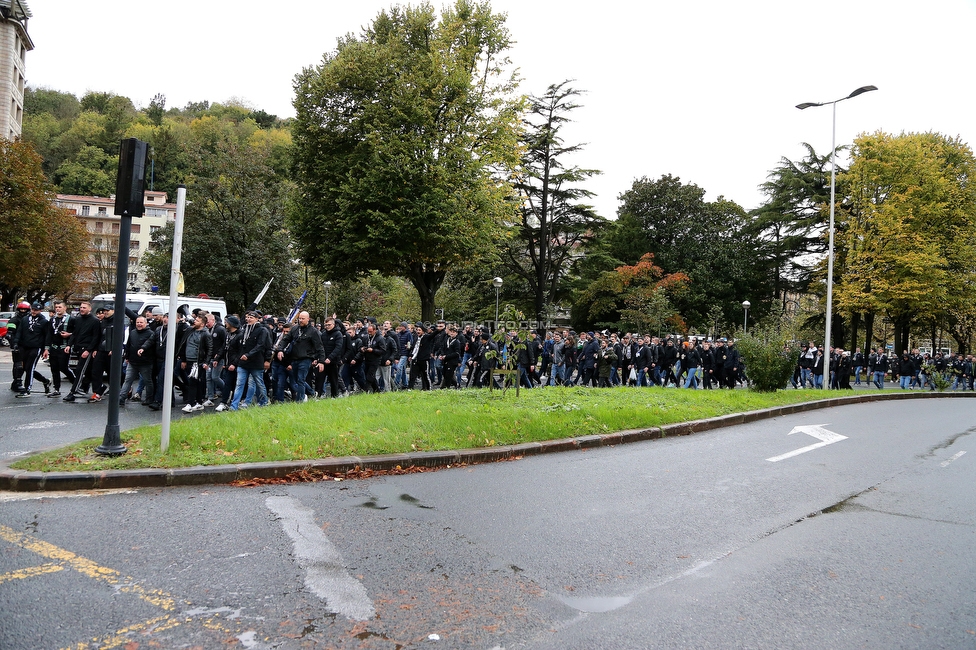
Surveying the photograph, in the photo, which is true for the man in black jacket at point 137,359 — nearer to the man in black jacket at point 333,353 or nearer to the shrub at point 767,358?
the man in black jacket at point 333,353

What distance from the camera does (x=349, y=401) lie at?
11.0m

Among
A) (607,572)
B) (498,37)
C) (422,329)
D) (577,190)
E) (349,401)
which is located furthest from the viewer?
(577,190)

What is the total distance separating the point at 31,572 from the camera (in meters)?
4.12

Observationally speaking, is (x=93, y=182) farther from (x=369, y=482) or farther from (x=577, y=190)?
(x=369, y=482)

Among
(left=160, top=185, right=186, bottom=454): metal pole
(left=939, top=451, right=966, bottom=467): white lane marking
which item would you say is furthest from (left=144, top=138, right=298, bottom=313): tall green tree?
(left=939, top=451, right=966, bottom=467): white lane marking

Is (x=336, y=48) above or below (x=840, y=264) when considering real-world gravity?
above

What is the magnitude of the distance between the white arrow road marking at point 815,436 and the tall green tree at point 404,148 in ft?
51.7

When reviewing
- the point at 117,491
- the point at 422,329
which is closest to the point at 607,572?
the point at 117,491

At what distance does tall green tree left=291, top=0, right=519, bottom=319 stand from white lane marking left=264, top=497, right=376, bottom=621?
19869 millimetres

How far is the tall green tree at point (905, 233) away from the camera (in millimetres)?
33062

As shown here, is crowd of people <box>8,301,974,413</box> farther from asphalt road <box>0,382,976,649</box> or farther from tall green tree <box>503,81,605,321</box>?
tall green tree <box>503,81,605,321</box>

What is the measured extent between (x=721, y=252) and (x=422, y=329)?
122 ft

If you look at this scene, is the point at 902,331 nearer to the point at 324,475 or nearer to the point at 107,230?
the point at 324,475

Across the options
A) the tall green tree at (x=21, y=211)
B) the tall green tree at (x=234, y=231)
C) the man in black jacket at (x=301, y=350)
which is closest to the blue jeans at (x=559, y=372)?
the man in black jacket at (x=301, y=350)
